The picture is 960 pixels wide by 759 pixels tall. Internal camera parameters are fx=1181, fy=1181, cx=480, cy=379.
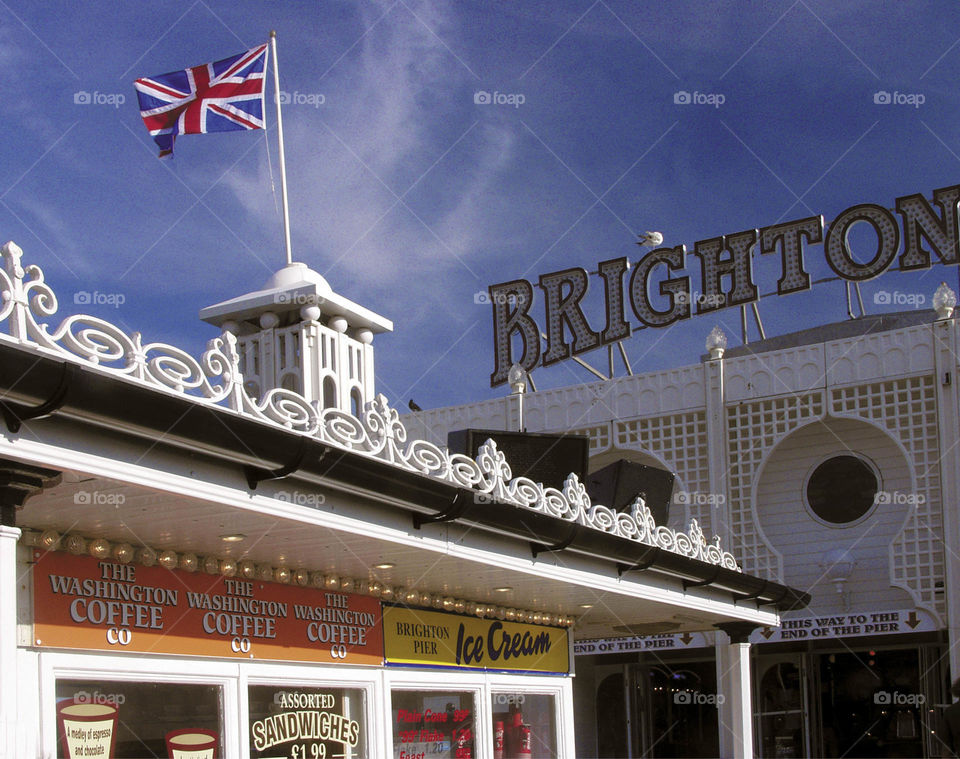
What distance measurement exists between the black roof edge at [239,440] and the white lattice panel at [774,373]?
1326 cm

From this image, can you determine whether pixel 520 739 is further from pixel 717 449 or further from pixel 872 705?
pixel 872 705

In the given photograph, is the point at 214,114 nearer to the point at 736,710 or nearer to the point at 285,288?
the point at 285,288

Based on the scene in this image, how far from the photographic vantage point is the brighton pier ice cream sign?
23.8 m

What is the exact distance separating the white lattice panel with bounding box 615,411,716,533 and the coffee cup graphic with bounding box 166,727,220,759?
1631cm

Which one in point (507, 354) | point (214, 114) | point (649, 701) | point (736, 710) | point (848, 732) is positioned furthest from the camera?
point (507, 354)

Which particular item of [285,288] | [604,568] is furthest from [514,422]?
[285,288]

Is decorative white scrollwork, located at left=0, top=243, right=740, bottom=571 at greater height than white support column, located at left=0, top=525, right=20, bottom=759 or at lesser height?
greater

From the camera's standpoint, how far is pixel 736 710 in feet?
47.1

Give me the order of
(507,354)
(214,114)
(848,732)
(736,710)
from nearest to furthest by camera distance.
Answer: (214,114) → (736,710) → (848,732) → (507,354)

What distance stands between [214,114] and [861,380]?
590 inches

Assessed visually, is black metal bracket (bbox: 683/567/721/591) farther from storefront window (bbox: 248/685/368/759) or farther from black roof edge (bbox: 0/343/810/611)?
storefront window (bbox: 248/685/368/759)

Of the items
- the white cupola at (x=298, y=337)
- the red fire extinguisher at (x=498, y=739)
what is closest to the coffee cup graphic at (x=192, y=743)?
the white cupola at (x=298, y=337)

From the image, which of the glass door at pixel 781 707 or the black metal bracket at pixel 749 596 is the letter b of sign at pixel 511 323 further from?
the black metal bracket at pixel 749 596

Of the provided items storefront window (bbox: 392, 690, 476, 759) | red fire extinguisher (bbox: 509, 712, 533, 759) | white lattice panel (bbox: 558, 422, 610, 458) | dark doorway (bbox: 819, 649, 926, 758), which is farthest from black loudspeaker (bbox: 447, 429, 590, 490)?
dark doorway (bbox: 819, 649, 926, 758)
